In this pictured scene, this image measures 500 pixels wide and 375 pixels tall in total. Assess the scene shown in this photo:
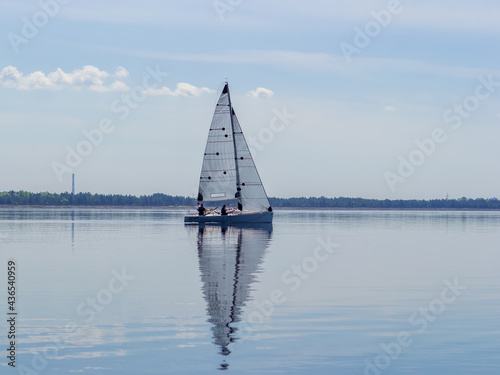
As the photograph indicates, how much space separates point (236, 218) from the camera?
88.8 m

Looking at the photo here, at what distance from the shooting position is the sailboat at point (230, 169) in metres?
92.7

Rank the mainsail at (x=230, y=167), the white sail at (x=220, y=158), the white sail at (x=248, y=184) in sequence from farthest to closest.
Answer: the white sail at (x=220, y=158) → the mainsail at (x=230, y=167) → the white sail at (x=248, y=184)

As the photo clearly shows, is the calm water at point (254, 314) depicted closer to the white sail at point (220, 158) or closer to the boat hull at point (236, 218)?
the boat hull at point (236, 218)

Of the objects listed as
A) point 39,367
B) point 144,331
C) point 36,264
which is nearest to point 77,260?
point 36,264

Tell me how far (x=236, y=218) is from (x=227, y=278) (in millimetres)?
53694

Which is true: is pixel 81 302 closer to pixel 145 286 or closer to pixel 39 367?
pixel 145 286

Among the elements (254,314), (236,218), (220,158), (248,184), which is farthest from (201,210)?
(254,314)

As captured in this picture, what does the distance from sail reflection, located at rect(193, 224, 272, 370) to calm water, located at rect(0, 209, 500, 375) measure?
86mm

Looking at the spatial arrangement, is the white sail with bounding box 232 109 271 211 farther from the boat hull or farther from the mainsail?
the boat hull

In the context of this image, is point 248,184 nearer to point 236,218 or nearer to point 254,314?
point 236,218

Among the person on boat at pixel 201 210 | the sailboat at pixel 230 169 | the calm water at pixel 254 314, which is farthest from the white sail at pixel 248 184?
the calm water at pixel 254 314

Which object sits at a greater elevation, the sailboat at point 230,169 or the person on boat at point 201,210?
the sailboat at point 230,169

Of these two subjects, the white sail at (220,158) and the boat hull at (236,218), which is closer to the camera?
the boat hull at (236,218)

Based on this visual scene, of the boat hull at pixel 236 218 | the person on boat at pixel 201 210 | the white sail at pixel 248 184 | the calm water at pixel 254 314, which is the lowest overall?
the calm water at pixel 254 314
